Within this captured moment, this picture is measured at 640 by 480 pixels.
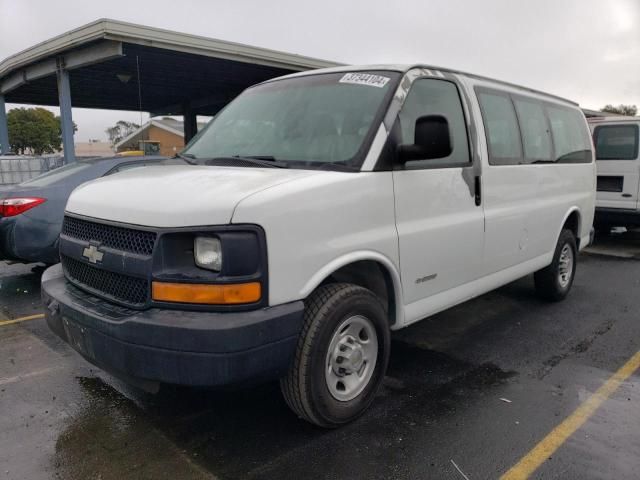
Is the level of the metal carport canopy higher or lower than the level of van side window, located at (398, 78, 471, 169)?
higher

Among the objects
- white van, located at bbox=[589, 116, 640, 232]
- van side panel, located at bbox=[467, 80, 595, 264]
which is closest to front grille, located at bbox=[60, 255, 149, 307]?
van side panel, located at bbox=[467, 80, 595, 264]

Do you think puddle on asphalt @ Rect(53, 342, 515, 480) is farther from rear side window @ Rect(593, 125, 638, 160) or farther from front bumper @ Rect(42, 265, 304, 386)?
rear side window @ Rect(593, 125, 638, 160)

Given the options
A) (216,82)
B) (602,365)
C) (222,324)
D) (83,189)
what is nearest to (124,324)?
(222,324)

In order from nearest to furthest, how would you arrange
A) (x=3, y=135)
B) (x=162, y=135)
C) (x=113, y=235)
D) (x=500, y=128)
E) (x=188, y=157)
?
(x=113, y=235) → (x=188, y=157) → (x=500, y=128) → (x=3, y=135) → (x=162, y=135)

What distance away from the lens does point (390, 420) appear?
3.16 m

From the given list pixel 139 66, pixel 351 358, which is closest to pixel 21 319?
pixel 351 358

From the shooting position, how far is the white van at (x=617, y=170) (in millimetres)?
8836

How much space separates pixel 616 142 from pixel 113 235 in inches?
356

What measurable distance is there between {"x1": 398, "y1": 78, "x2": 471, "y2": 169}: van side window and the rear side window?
6.54m

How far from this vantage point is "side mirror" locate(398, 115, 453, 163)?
10.2ft

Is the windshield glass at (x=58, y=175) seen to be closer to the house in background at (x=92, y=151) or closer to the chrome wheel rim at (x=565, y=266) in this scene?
the chrome wheel rim at (x=565, y=266)

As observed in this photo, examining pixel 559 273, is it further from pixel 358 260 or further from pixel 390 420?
pixel 358 260

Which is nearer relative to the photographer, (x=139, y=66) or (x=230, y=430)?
(x=230, y=430)

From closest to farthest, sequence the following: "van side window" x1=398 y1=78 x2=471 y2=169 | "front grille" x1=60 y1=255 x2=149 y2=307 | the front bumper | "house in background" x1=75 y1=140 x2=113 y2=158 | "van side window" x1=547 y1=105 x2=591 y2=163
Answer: the front bumper < "front grille" x1=60 y1=255 x2=149 y2=307 < "van side window" x1=398 y1=78 x2=471 y2=169 < "van side window" x1=547 y1=105 x2=591 y2=163 < "house in background" x1=75 y1=140 x2=113 y2=158
